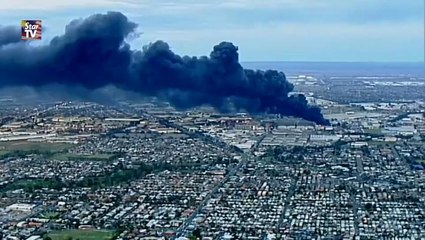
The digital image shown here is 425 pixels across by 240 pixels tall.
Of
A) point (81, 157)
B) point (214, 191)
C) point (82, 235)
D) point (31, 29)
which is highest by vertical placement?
point (31, 29)

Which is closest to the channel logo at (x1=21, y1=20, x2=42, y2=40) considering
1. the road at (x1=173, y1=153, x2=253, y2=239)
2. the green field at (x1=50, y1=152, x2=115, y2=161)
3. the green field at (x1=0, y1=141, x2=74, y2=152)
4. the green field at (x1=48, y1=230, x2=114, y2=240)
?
the green field at (x1=48, y1=230, x2=114, y2=240)

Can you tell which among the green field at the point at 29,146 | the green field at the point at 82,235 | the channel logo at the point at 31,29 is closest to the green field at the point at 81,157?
the green field at the point at 29,146

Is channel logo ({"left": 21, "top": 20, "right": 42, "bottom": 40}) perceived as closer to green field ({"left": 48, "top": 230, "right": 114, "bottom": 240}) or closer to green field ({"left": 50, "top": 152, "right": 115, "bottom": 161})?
green field ({"left": 48, "top": 230, "right": 114, "bottom": 240})

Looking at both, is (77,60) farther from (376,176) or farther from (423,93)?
(423,93)

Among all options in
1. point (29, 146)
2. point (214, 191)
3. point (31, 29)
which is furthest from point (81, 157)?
point (31, 29)

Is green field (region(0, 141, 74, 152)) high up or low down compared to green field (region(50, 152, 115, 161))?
up

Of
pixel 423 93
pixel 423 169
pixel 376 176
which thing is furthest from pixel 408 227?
pixel 423 93

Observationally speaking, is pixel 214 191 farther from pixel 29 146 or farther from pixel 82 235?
pixel 29 146
